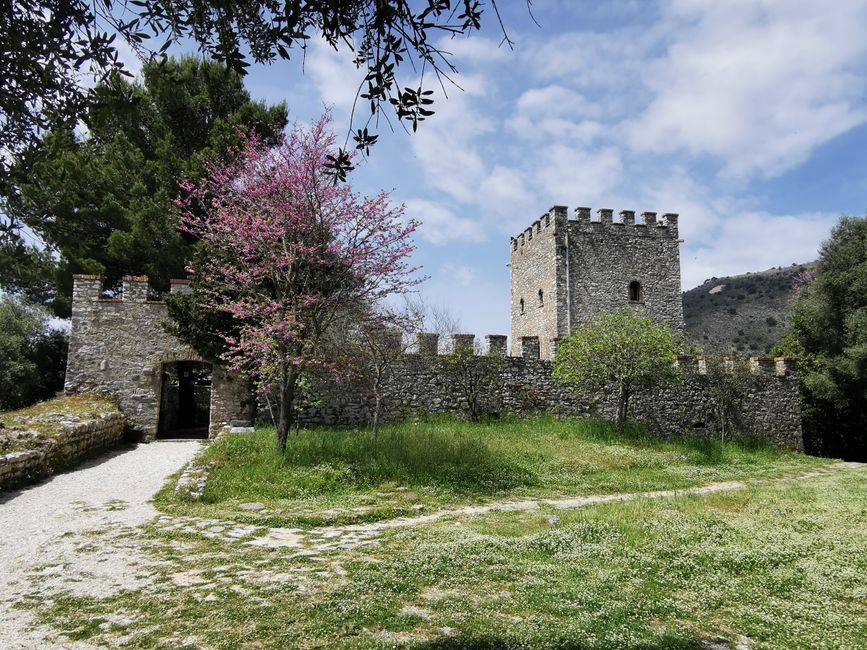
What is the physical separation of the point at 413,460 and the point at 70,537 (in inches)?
213

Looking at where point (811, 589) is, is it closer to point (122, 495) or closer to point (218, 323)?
point (122, 495)

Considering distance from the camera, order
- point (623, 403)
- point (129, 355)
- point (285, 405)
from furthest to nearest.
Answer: point (623, 403) < point (129, 355) < point (285, 405)

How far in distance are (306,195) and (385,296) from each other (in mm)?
2469

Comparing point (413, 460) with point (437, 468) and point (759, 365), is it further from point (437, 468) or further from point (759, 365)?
point (759, 365)

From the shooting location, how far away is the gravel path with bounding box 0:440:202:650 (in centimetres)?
423

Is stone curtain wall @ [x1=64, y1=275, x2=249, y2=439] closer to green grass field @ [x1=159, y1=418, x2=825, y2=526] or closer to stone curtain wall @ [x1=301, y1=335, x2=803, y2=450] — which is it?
stone curtain wall @ [x1=301, y1=335, x2=803, y2=450]

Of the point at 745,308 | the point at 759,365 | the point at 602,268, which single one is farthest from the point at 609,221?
the point at 745,308

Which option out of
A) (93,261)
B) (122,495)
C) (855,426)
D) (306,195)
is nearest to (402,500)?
(122,495)

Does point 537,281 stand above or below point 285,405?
above

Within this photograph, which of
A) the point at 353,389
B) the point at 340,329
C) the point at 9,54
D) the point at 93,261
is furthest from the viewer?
the point at 93,261

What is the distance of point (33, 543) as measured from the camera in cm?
562

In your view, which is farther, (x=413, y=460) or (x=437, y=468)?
(x=413, y=460)

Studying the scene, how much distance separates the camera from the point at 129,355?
1454 cm

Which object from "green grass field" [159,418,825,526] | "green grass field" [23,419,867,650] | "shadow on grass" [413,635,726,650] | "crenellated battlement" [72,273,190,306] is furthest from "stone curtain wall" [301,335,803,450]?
"shadow on grass" [413,635,726,650]
